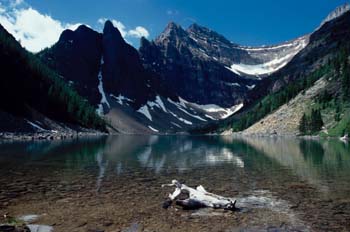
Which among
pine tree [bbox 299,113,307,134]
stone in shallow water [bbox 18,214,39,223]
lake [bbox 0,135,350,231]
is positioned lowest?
stone in shallow water [bbox 18,214,39,223]

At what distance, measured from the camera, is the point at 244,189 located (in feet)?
98.6

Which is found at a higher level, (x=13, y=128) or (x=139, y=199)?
(x=13, y=128)

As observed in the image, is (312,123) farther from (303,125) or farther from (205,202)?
(205,202)

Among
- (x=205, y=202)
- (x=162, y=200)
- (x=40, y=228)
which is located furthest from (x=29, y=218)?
(x=205, y=202)

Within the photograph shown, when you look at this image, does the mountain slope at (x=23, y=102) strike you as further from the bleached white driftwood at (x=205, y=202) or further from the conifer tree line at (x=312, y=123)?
the bleached white driftwood at (x=205, y=202)

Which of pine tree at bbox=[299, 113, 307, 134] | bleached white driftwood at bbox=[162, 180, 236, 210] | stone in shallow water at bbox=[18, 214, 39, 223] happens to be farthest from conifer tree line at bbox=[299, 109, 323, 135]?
stone in shallow water at bbox=[18, 214, 39, 223]

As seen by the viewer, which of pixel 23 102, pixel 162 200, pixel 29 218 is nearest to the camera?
pixel 29 218

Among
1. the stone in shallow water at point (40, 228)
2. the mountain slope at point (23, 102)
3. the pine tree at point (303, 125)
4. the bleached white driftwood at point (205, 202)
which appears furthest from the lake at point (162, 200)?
the pine tree at point (303, 125)

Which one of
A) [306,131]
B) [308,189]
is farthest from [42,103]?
[308,189]

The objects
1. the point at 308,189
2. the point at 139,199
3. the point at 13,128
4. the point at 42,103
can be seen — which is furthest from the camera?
the point at 42,103

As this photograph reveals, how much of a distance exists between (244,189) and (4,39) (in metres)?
200

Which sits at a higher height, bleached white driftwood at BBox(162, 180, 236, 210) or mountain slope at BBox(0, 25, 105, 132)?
mountain slope at BBox(0, 25, 105, 132)

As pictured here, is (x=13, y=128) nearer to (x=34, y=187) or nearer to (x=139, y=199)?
(x=34, y=187)

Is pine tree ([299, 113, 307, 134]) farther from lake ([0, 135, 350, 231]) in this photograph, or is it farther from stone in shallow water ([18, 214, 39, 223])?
stone in shallow water ([18, 214, 39, 223])
